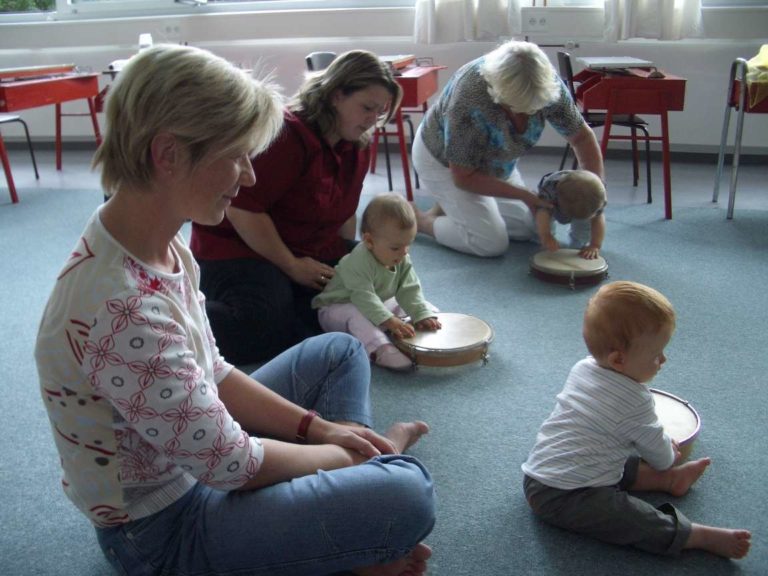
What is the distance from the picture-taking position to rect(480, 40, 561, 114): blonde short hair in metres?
2.74

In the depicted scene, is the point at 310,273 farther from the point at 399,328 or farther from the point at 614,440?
the point at 614,440

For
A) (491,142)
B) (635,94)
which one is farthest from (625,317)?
(635,94)

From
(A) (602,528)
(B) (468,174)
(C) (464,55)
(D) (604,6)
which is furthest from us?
(C) (464,55)

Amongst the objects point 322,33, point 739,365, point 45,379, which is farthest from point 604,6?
point 45,379

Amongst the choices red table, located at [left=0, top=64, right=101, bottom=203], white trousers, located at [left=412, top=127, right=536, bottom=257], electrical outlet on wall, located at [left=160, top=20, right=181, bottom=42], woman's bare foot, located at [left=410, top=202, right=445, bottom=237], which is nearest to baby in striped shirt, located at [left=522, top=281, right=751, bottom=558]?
white trousers, located at [left=412, top=127, right=536, bottom=257]

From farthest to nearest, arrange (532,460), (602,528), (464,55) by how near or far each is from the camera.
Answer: (464,55) < (532,460) < (602,528)

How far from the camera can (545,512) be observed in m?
1.49

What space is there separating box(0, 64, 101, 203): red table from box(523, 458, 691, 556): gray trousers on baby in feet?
9.77

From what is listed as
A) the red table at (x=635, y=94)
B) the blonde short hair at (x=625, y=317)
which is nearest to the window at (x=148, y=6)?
the red table at (x=635, y=94)

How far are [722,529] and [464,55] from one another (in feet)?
12.9

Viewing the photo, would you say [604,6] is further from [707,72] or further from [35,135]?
[35,135]

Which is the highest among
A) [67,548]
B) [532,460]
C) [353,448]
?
[353,448]

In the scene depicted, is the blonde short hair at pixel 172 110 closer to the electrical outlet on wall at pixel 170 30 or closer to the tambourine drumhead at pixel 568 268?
the tambourine drumhead at pixel 568 268

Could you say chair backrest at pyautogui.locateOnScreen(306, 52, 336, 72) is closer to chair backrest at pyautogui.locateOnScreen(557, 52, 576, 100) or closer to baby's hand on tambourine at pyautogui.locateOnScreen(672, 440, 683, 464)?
chair backrest at pyautogui.locateOnScreen(557, 52, 576, 100)
